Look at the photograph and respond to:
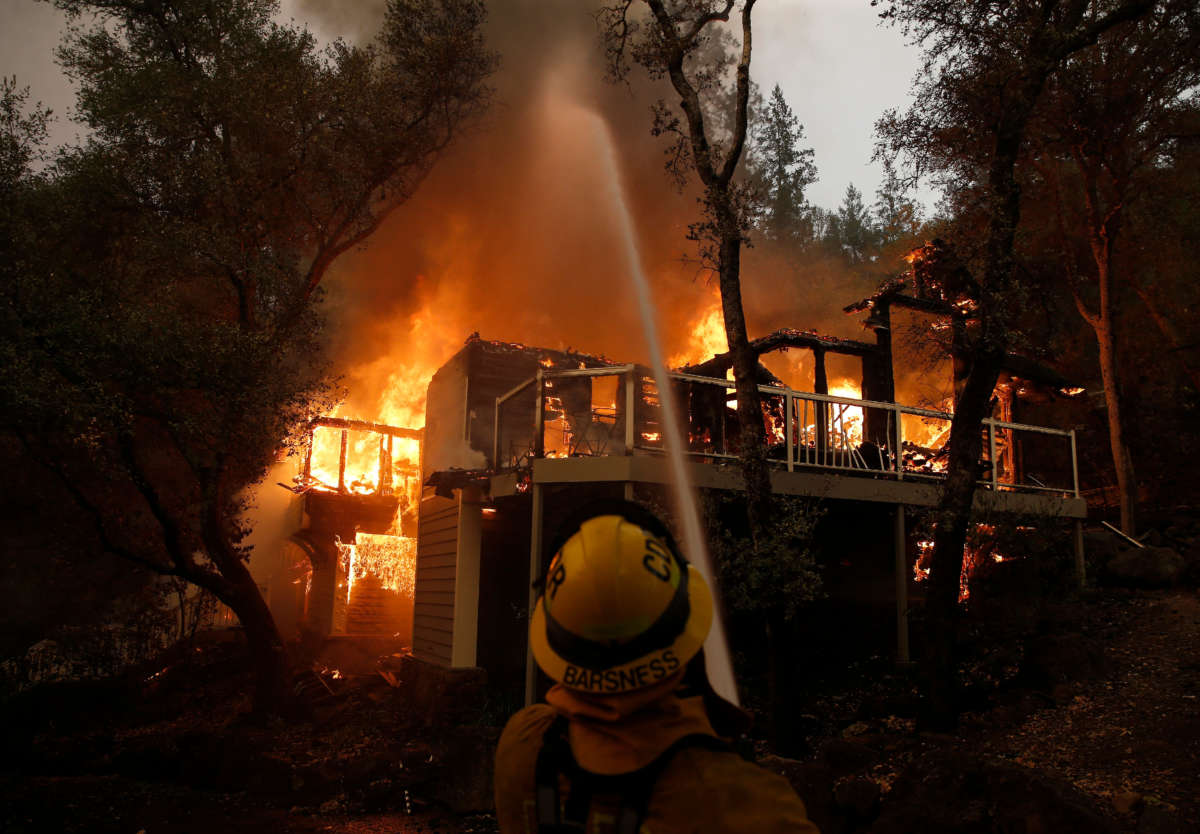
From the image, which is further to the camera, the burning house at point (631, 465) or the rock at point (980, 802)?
the burning house at point (631, 465)

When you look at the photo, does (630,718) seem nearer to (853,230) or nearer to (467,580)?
(467,580)

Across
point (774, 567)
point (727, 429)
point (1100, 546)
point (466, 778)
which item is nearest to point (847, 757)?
point (774, 567)

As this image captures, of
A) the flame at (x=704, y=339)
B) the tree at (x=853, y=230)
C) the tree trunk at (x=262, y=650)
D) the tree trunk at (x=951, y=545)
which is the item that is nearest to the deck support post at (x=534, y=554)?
the tree trunk at (x=951, y=545)

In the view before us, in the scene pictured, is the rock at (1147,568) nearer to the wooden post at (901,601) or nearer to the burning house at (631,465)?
the burning house at (631,465)

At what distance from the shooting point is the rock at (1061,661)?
349 inches

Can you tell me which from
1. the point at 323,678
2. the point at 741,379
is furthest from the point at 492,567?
the point at 741,379

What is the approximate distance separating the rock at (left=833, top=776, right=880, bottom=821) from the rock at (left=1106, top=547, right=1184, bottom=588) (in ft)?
25.7

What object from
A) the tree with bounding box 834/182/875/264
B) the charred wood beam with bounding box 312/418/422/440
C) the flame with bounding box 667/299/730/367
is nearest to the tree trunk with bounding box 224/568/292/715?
the charred wood beam with bounding box 312/418/422/440

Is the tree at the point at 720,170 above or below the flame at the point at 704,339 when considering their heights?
below

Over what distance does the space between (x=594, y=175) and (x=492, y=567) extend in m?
22.3

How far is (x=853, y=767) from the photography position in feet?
22.8

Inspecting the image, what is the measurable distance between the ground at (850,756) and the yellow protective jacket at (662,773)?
15.0ft

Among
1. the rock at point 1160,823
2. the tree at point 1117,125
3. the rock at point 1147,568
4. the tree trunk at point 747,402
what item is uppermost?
the tree at point 1117,125

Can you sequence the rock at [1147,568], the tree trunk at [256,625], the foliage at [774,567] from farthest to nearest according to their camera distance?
the tree trunk at [256,625]
the rock at [1147,568]
the foliage at [774,567]
